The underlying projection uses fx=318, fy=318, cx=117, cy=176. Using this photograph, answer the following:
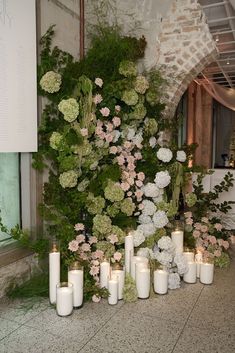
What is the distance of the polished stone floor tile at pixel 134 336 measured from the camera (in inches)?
73.5

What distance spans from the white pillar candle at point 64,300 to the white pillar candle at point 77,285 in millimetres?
78

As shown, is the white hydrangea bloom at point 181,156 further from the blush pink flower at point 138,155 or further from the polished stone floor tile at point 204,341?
the polished stone floor tile at point 204,341

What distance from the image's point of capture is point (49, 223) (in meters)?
2.87

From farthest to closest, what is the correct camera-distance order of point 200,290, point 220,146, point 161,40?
1. point 220,146
2. point 161,40
3. point 200,290

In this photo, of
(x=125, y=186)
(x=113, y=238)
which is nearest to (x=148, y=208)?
(x=125, y=186)

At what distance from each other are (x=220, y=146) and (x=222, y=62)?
4.67 metres

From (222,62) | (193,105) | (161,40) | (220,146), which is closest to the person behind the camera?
(161,40)

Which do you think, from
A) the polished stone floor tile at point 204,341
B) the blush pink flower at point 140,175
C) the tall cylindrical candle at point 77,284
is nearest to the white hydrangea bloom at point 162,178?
the blush pink flower at point 140,175

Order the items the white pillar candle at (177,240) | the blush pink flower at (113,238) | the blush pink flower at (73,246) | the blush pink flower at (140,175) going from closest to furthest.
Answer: the blush pink flower at (73,246)
the blush pink flower at (113,238)
the blush pink flower at (140,175)
the white pillar candle at (177,240)

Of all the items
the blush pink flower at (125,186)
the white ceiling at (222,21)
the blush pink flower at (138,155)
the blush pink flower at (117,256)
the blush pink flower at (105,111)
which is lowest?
the blush pink flower at (117,256)

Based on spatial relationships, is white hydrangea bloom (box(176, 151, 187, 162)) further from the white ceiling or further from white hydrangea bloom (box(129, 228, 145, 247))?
the white ceiling

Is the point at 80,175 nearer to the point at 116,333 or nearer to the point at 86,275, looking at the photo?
the point at 86,275

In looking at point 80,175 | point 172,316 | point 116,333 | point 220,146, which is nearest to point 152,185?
point 80,175

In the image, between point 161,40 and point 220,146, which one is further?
point 220,146
